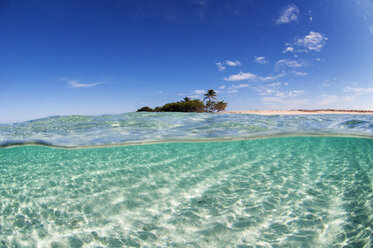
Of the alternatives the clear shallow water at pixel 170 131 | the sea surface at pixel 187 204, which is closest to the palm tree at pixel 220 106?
the clear shallow water at pixel 170 131

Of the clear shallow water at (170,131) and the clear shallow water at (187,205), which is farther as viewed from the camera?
the clear shallow water at (170,131)

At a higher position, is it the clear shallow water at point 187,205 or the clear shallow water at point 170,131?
the clear shallow water at point 170,131

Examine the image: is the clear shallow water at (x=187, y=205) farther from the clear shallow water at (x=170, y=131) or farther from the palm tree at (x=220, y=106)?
the palm tree at (x=220, y=106)

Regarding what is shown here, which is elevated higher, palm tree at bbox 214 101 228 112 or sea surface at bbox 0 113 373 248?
palm tree at bbox 214 101 228 112

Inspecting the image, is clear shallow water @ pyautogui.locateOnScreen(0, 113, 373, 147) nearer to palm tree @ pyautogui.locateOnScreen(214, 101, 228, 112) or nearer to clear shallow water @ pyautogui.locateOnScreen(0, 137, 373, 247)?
clear shallow water @ pyautogui.locateOnScreen(0, 137, 373, 247)

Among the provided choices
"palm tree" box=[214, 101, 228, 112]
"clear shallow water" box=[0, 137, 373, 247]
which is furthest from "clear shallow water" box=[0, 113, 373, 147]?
"palm tree" box=[214, 101, 228, 112]

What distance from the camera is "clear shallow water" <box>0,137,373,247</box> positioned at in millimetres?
3551

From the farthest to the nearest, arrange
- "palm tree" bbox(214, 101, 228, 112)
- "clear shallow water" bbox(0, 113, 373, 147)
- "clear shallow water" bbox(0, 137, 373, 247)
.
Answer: "palm tree" bbox(214, 101, 228, 112), "clear shallow water" bbox(0, 113, 373, 147), "clear shallow water" bbox(0, 137, 373, 247)

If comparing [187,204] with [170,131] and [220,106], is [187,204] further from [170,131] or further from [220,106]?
[220,106]

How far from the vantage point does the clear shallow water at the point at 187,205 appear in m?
3.55

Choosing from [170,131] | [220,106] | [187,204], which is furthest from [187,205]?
[220,106]

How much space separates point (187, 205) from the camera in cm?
468

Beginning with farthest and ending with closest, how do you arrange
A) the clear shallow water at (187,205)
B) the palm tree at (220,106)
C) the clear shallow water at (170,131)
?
the palm tree at (220,106), the clear shallow water at (170,131), the clear shallow water at (187,205)

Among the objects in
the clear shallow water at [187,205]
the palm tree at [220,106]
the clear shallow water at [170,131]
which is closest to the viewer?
the clear shallow water at [187,205]
